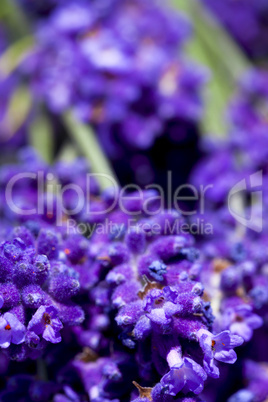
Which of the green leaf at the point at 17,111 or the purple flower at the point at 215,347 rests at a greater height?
the green leaf at the point at 17,111

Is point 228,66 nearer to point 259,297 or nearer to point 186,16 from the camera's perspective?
point 186,16

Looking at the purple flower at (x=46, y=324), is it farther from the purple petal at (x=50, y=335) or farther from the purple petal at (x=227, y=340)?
the purple petal at (x=227, y=340)

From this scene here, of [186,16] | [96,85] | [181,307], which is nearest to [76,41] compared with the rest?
[96,85]

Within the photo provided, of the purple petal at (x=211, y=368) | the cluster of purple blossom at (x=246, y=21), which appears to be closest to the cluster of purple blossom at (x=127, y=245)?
the purple petal at (x=211, y=368)

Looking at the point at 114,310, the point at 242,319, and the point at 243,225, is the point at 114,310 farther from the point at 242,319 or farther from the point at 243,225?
the point at 243,225

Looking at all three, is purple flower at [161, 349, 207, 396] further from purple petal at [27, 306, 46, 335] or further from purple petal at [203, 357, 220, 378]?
purple petal at [27, 306, 46, 335]
